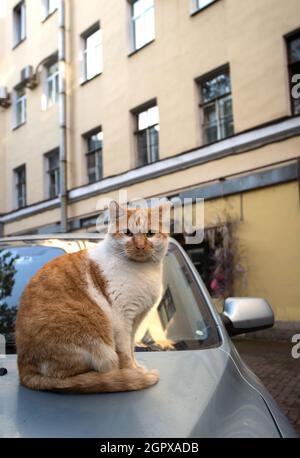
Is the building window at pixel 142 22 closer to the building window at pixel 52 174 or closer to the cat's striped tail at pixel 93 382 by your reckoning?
the building window at pixel 52 174

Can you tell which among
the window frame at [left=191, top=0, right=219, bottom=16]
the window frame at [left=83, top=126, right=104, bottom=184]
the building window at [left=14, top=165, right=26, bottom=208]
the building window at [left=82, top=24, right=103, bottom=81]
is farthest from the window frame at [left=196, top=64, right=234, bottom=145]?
the building window at [left=14, top=165, right=26, bottom=208]

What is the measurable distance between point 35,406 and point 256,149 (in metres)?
7.41

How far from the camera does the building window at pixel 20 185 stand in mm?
15664

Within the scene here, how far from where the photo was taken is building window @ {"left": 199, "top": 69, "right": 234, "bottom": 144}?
8.74 meters

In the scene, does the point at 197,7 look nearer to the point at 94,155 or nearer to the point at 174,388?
the point at 94,155

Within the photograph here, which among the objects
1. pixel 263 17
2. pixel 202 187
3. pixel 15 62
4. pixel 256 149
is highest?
pixel 15 62

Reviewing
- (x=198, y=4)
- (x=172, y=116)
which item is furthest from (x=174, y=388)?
(x=198, y=4)

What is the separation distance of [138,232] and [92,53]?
12.1m

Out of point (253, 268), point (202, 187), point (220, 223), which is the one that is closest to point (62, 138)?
point (202, 187)

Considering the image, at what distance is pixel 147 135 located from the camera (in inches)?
414


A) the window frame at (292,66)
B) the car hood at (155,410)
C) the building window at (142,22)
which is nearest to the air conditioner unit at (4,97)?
the building window at (142,22)

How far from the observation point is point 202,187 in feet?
29.1
